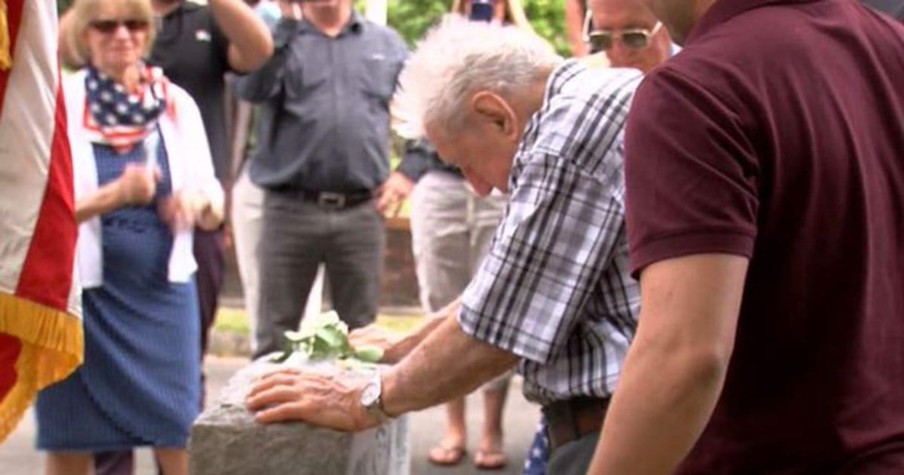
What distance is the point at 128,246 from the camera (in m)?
5.53

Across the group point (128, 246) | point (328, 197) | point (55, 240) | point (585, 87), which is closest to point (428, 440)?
point (328, 197)

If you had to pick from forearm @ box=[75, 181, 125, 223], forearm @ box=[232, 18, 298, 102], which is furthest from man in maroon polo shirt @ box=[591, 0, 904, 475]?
forearm @ box=[232, 18, 298, 102]

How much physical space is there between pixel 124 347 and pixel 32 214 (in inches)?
62.2

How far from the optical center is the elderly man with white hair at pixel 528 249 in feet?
10.00

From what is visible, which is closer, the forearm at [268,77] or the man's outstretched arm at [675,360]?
the man's outstretched arm at [675,360]

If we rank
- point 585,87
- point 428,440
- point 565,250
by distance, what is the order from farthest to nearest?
point 428,440 < point 585,87 < point 565,250

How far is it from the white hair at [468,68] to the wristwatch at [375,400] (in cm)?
50

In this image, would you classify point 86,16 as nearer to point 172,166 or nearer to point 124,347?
point 172,166

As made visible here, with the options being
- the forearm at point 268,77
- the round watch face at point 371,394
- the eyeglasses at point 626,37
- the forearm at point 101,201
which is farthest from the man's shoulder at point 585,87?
the forearm at point 268,77

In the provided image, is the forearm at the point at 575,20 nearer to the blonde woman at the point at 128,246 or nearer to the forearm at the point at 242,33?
the forearm at the point at 242,33

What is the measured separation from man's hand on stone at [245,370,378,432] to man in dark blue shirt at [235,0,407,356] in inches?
136

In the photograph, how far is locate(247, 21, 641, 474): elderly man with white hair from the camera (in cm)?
305

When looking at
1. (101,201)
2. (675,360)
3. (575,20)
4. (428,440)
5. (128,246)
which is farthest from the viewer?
(428,440)

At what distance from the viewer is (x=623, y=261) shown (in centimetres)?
311
